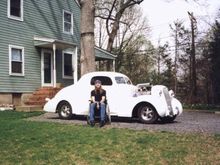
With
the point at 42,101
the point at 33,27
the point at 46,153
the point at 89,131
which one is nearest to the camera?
the point at 46,153

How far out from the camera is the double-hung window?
1147 inches

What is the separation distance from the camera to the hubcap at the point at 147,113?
14328mm

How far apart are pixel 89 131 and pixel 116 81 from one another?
4066mm

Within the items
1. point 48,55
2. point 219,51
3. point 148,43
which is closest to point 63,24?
point 48,55

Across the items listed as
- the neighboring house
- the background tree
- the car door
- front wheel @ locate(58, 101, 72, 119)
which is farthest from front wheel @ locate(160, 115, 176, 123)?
the background tree

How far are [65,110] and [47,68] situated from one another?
1163cm

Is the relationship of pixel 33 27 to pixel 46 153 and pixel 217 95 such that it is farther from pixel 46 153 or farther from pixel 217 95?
pixel 46 153

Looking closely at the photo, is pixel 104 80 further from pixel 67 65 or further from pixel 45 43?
pixel 67 65

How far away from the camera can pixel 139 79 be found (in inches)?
1612

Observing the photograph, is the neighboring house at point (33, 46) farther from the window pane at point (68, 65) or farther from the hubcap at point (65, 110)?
the hubcap at point (65, 110)

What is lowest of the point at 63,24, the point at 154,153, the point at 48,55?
the point at 154,153

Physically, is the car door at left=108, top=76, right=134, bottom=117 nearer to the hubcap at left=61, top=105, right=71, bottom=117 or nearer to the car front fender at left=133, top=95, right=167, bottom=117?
the car front fender at left=133, top=95, right=167, bottom=117

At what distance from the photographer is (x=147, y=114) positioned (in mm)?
14367

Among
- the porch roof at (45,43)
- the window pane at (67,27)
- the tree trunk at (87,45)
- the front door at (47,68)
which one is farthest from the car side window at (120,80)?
the window pane at (67,27)
